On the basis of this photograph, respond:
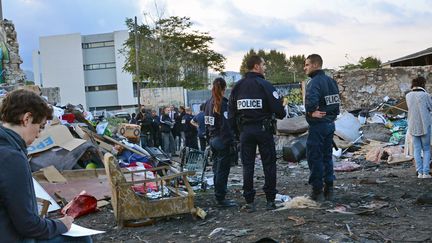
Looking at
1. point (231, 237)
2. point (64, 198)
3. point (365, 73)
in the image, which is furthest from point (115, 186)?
point (365, 73)

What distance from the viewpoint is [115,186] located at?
5.49 m

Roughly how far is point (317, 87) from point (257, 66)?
0.78 meters

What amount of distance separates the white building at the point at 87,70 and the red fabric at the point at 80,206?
56.1 meters

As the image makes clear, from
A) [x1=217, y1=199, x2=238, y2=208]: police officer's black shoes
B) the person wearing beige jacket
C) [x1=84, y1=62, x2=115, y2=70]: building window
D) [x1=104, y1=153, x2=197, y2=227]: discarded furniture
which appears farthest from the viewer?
[x1=84, y1=62, x2=115, y2=70]: building window

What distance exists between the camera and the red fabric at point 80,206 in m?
6.87

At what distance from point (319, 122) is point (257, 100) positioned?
85 cm

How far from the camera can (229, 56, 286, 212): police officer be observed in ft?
19.1

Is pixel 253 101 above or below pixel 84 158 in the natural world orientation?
above

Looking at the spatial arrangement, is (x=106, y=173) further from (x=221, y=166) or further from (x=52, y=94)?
(x=52, y=94)

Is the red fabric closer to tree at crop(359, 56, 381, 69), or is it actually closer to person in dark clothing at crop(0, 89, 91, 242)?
person in dark clothing at crop(0, 89, 91, 242)

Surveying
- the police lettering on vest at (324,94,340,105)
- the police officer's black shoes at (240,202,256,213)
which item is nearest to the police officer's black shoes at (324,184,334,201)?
the police officer's black shoes at (240,202,256,213)

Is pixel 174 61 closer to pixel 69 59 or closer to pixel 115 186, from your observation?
pixel 69 59

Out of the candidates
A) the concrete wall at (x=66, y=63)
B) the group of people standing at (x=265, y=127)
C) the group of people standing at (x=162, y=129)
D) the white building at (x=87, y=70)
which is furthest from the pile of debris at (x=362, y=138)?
the concrete wall at (x=66, y=63)

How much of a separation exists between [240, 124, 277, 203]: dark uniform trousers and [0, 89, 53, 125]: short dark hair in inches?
145
